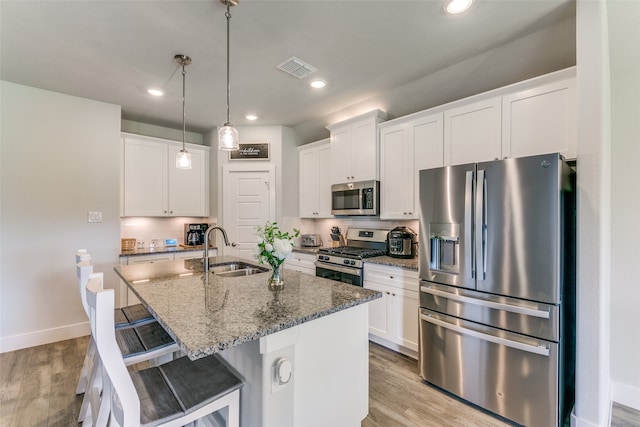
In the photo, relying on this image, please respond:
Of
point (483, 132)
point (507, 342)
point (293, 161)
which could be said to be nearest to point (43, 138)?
point (293, 161)

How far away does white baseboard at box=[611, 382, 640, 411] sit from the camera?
2.17 meters

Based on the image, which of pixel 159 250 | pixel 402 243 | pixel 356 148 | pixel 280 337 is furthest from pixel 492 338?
pixel 159 250

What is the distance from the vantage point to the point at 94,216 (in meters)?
3.40

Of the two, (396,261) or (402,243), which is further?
(402,243)

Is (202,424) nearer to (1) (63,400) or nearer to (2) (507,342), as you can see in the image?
(1) (63,400)

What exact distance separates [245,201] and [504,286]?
3.46 metres

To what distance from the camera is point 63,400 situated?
214 cm

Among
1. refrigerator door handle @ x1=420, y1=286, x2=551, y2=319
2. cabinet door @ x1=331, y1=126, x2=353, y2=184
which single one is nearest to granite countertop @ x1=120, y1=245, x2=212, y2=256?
cabinet door @ x1=331, y1=126, x2=353, y2=184

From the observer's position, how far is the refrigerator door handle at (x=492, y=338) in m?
1.77

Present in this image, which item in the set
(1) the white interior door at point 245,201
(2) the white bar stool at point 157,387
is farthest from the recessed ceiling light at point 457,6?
(1) the white interior door at point 245,201

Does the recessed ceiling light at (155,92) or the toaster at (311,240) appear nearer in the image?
the recessed ceiling light at (155,92)

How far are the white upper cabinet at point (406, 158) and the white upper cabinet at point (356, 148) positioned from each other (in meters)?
0.10

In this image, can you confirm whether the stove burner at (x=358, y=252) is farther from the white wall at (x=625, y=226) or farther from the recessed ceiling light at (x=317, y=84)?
the white wall at (x=625, y=226)

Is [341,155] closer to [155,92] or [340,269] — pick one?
[340,269]
